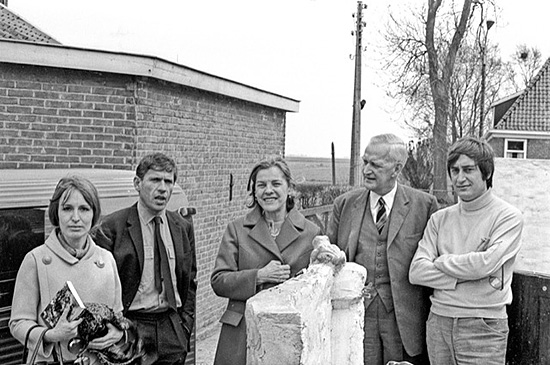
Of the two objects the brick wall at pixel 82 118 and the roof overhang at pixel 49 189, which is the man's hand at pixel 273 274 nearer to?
the roof overhang at pixel 49 189

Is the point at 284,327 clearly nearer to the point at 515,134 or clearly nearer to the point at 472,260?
the point at 472,260

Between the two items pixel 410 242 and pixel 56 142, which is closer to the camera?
pixel 410 242

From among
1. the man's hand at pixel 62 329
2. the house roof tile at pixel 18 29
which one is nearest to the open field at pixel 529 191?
the man's hand at pixel 62 329

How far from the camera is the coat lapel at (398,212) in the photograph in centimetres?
423

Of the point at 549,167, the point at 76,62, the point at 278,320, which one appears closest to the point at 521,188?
the point at 549,167

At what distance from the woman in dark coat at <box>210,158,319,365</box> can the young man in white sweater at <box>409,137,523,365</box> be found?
28.8 inches

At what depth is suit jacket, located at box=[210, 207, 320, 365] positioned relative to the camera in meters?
3.81

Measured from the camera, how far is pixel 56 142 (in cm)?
759

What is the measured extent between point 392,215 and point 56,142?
4553 mm

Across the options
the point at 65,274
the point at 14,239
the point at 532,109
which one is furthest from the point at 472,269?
the point at 532,109

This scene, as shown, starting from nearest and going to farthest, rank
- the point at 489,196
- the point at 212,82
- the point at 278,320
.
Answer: the point at 278,320, the point at 489,196, the point at 212,82

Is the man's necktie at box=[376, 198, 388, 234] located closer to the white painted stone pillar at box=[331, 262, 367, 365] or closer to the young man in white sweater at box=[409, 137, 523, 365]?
the young man in white sweater at box=[409, 137, 523, 365]

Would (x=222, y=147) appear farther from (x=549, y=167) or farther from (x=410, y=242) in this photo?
(x=410, y=242)

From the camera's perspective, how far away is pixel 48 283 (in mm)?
3225
